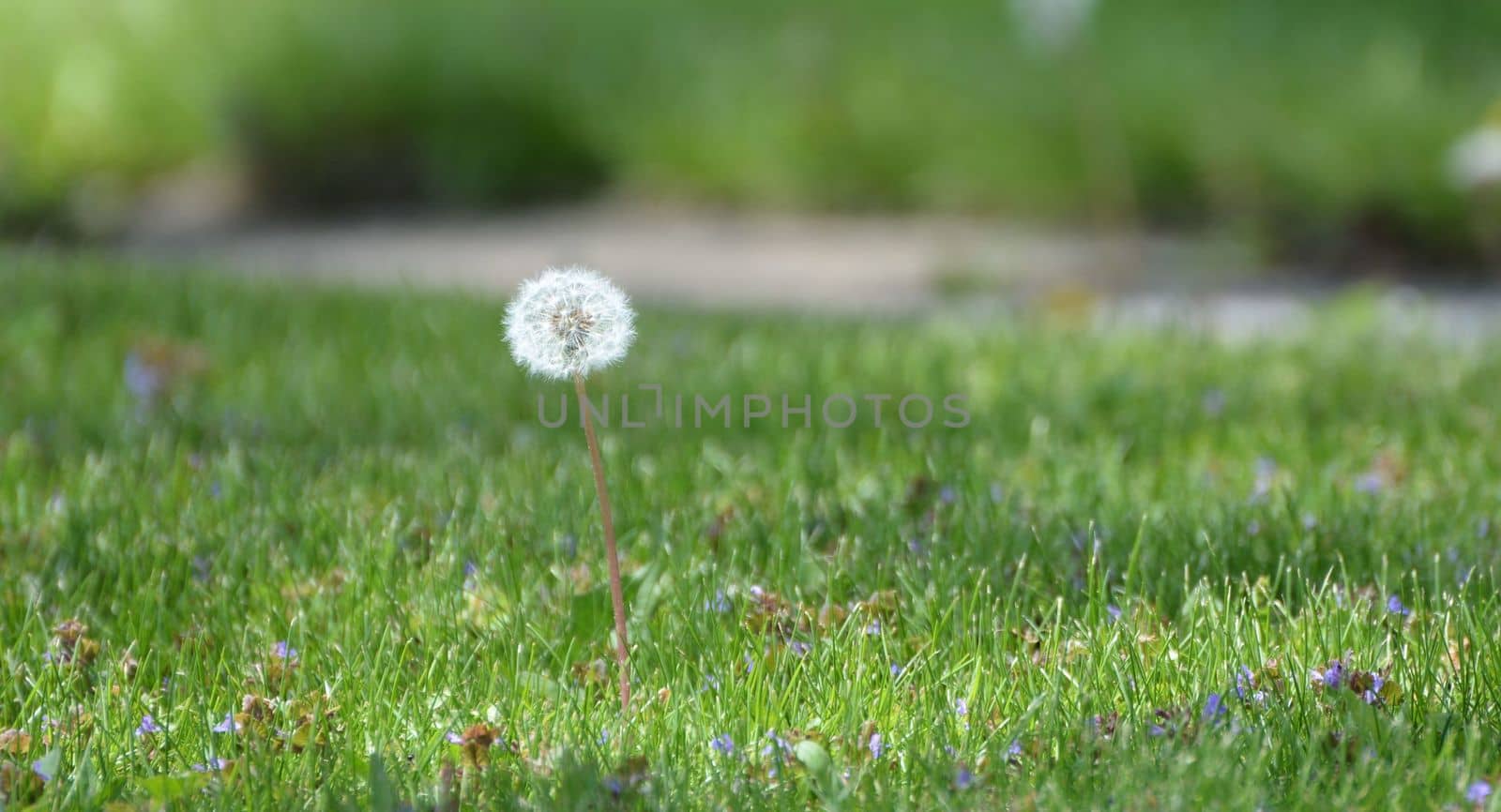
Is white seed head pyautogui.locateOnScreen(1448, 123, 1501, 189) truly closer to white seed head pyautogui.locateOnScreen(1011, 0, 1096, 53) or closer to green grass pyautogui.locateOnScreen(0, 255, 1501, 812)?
white seed head pyautogui.locateOnScreen(1011, 0, 1096, 53)

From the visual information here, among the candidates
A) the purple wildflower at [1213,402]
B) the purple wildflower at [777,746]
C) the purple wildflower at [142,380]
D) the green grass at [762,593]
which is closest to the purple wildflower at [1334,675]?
the green grass at [762,593]

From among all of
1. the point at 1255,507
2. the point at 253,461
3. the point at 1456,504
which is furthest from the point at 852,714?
the point at 253,461

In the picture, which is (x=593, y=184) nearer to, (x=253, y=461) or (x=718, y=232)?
(x=718, y=232)

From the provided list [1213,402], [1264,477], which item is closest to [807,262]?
[1213,402]

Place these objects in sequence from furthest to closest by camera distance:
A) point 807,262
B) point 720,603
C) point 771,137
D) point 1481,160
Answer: point 771,137 → point 807,262 → point 1481,160 → point 720,603

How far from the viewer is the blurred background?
22.5ft

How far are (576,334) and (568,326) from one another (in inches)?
0.5

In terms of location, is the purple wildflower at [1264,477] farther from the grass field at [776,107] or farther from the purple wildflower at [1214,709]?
the grass field at [776,107]

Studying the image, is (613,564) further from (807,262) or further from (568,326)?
(807,262)

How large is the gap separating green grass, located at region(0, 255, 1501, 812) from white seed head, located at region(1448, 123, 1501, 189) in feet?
8.43

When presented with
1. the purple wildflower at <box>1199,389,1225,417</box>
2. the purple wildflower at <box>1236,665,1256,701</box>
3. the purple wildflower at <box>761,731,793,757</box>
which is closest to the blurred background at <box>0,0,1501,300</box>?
the purple wildflower at <box>1199,389,1225,417</box>

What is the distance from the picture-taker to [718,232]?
26.2ft

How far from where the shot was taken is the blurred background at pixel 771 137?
22.5ft

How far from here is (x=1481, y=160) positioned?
5.80 meters
